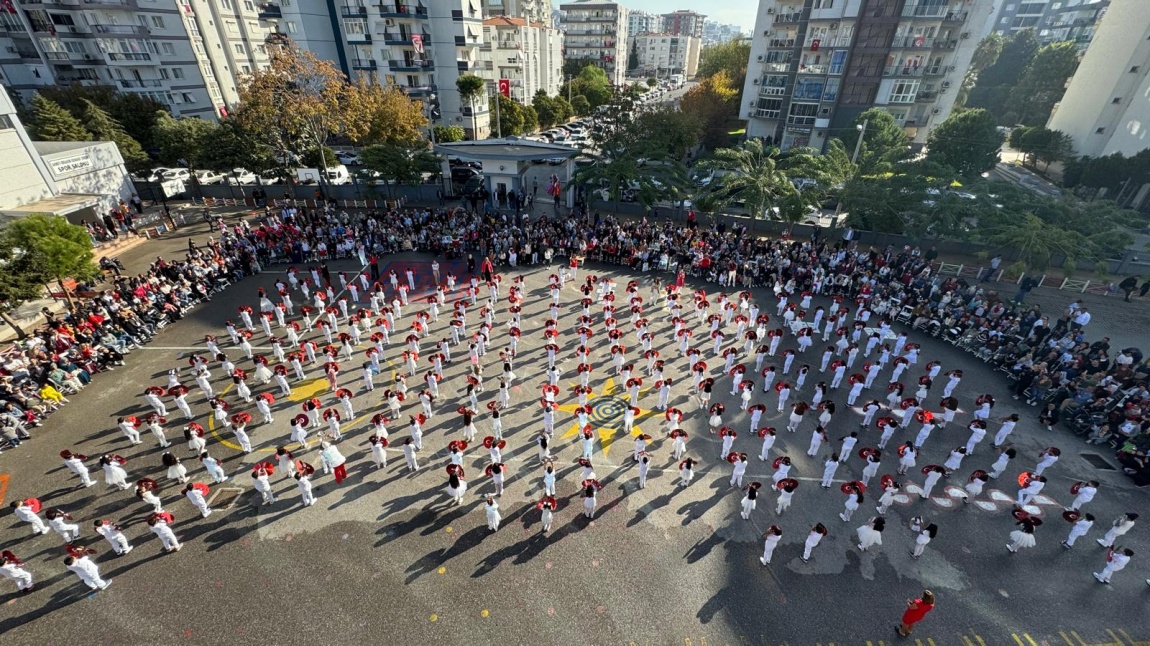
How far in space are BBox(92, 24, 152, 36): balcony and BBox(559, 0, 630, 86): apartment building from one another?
86.3 metres

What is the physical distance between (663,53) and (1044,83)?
114 metres

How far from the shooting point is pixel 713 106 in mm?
60625

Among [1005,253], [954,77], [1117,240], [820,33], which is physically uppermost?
[820,33]

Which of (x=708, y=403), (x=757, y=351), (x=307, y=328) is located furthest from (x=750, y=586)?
(x=307, y=328)

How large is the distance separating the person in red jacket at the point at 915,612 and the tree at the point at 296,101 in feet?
131

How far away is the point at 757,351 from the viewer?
20.6 m

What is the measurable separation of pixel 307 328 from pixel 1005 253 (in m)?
38.9

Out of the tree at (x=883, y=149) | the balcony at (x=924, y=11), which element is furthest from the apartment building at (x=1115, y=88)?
the tree at (x=883, y=149)

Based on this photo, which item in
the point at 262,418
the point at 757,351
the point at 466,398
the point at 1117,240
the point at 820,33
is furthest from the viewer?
the point at 820,33

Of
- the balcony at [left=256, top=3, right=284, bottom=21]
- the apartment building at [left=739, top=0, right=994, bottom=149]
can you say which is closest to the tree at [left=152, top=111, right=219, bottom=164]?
the balcony at [left=256, top=3, right=284, bottom=21]

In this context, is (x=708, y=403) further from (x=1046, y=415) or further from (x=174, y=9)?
(x=174, y=9)

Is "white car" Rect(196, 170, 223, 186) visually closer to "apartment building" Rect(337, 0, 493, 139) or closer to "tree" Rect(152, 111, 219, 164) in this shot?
"tree" Rect(152, 111, 219, 164)

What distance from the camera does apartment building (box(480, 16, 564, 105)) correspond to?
70.2m

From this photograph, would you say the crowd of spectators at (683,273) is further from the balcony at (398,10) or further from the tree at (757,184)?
the balcony at (398,10)
